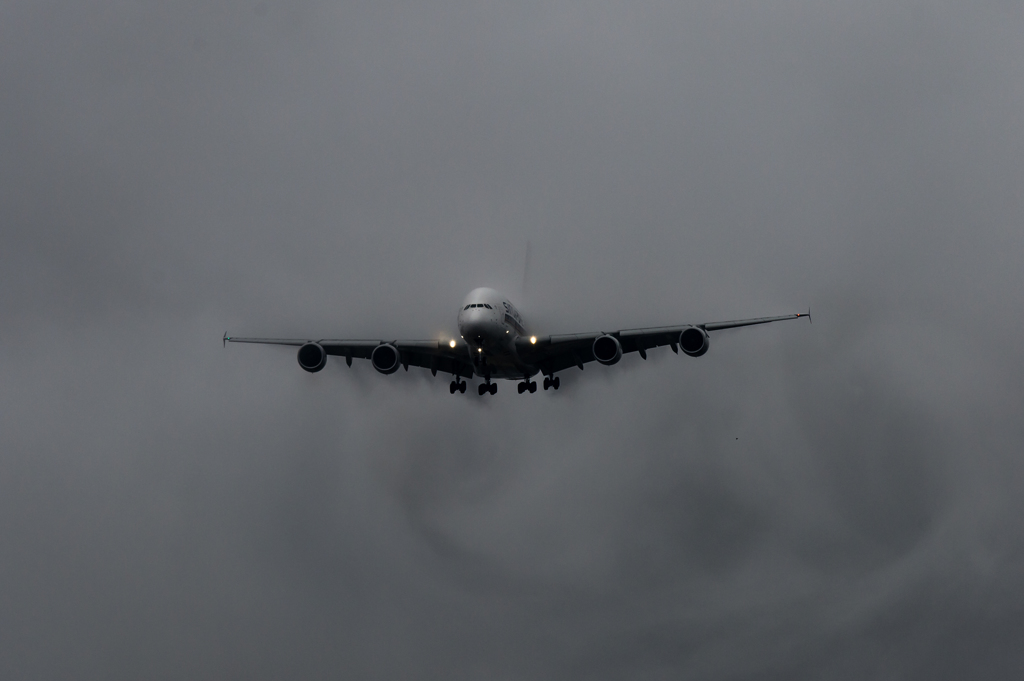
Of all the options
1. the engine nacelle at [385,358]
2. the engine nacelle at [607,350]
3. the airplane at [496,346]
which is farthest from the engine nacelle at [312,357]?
the engine nacelle at [607,350]

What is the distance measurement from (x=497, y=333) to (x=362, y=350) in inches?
375

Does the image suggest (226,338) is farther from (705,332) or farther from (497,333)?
(705,332)

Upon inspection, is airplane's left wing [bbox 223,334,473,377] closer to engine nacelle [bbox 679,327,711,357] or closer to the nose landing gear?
the nose landing gear

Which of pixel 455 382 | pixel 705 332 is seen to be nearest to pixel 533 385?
pixel 455 382

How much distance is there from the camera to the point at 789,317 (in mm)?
43938

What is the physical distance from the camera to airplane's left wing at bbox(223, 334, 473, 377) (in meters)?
47.7

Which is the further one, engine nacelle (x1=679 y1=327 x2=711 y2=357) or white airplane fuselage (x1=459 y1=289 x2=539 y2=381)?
engine nacelle (x1=679 y1=327 x2=711 y2=357)

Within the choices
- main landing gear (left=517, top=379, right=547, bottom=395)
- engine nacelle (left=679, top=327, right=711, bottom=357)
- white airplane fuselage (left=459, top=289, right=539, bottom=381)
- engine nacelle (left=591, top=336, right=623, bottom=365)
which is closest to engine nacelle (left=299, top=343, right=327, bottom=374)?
white airplane fuselage (left=459, top=289, right=539, bottom=381)

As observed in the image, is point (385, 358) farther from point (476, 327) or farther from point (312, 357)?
point (476, 327)

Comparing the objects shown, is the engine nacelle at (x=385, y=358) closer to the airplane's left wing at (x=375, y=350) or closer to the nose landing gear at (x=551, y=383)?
the airplane's left wing at (x=375, y=350)

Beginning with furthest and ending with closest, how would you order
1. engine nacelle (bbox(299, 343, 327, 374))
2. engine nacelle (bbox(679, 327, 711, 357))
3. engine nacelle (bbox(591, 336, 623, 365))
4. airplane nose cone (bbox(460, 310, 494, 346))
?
1. engine nacelle (bbox(299, 343, 327, 374))
2. engine nacelle (bbox(591, 336, 623, 365))
3. engine nacelle (bbox(679, 327, 711, 357))
4. airplane nose cone (bbox(460, 310, 494, 346))

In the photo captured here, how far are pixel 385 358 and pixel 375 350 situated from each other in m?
0.75

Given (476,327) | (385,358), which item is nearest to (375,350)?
(385,358)

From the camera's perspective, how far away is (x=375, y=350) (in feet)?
157
